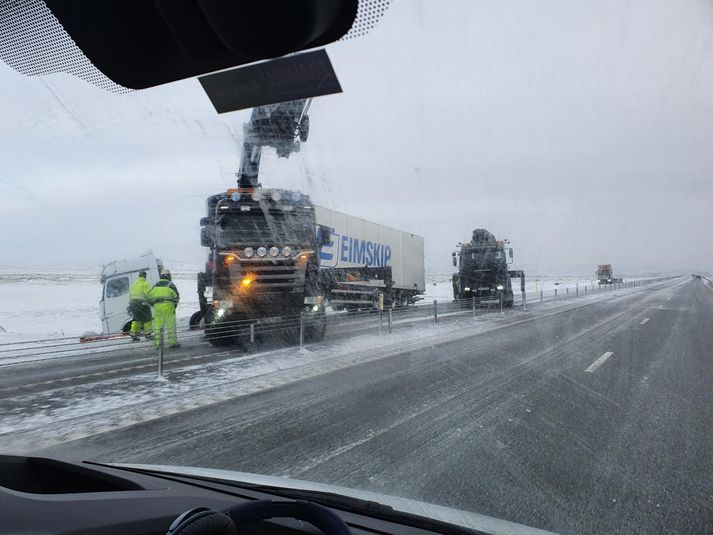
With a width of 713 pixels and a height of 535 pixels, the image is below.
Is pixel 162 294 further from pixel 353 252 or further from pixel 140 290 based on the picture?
pixel 353 252

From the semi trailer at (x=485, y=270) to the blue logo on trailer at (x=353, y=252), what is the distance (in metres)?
4.38

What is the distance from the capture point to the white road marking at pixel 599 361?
25.7 ft

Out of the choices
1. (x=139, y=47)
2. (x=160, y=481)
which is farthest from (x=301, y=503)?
(x=139, y=47)

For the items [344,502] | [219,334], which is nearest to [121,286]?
[219,334]

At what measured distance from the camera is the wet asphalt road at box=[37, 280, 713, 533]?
3.12 meters

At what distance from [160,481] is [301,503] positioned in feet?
2.98

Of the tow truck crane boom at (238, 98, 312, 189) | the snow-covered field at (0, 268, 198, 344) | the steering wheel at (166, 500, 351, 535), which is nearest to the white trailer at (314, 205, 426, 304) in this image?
the tow truck crane boom at (238, 98, 312, 189)

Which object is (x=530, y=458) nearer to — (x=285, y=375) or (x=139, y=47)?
(x=139, y=47)

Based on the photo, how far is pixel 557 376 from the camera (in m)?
7.27

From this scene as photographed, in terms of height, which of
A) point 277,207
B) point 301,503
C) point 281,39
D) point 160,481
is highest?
point 277,207

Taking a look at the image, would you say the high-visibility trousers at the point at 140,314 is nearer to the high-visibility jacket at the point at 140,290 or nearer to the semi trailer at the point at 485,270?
the high-visibility jacket at the point at 140,290

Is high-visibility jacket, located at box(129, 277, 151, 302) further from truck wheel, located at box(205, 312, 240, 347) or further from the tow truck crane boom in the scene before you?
the tow truck crane boom

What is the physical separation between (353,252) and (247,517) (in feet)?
63.7

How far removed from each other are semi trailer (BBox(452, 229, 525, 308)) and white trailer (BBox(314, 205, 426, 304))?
3344 millimetres
